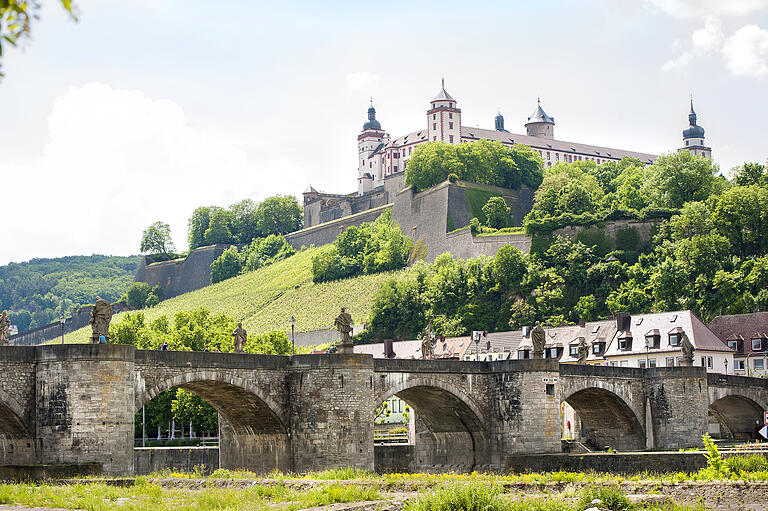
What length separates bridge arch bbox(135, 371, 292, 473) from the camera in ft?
132

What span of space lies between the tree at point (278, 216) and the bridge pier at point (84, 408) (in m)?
143

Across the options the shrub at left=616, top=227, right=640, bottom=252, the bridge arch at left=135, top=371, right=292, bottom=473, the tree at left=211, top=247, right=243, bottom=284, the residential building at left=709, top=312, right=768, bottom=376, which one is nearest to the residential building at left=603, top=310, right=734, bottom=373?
the residential building at left=709, top=312, right=768, bottom=376

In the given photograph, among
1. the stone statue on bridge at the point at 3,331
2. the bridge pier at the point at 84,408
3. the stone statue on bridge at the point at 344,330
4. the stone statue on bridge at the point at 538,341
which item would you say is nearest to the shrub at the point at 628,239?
the stone statue on bridge at the point at 538,341

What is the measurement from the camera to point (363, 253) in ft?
450

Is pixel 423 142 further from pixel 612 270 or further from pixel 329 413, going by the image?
pixel 329 413

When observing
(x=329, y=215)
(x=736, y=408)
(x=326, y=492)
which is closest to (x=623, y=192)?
(x=329, y=215)

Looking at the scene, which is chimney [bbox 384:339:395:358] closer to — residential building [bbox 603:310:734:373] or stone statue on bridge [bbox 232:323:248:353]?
residential building [bbox 603:310:734:373]

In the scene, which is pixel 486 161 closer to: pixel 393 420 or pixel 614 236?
pixel 614 236

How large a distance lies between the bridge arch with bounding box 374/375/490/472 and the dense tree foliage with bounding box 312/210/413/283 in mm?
80475

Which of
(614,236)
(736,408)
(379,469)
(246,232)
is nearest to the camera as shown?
(379,469)

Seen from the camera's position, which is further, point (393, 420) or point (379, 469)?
point (393, 420)

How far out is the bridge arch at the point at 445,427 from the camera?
4766cm

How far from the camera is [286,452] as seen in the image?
41562 mm

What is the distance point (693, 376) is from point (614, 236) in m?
56.3
